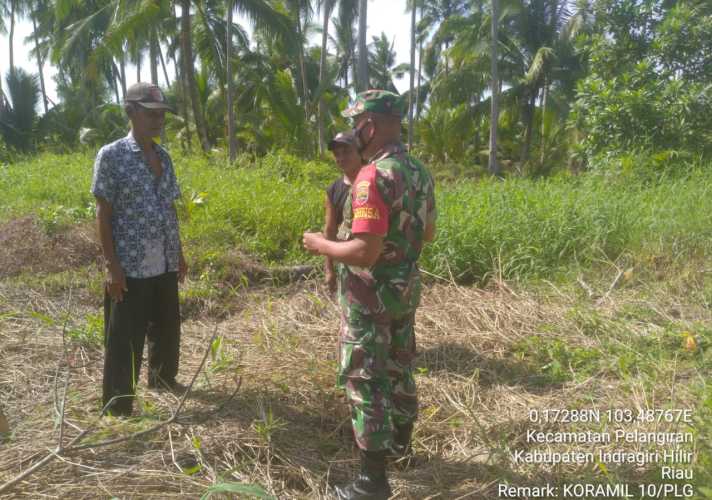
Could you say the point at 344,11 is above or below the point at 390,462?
above

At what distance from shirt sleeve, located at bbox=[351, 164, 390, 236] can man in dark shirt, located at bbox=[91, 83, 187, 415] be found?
1125 mm

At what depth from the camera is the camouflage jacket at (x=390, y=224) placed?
2033 mm

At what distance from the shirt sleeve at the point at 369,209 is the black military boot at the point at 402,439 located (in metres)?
0.91

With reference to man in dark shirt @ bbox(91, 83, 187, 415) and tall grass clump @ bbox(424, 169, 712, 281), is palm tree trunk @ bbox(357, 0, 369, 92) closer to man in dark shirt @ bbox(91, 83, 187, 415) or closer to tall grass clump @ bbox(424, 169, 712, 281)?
tall grass clump @ bbox(424, 169, 712, 281)

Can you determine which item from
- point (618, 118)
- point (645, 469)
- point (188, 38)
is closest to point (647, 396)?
point (645, 469)

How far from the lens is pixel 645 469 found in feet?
7.22

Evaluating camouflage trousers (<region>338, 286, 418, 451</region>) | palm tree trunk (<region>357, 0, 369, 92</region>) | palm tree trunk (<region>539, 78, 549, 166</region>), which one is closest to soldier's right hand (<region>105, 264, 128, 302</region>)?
camouflage trousers (<region>338, 286, 418, 451</region>)

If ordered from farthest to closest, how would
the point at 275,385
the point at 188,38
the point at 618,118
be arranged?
the point at 188,38, the point at 618,118, the point at 275,385

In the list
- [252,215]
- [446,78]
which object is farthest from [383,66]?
[252,215]

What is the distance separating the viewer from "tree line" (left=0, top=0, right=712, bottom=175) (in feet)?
26.2

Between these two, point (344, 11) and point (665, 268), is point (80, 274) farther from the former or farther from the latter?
point (344, 11)

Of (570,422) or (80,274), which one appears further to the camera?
(80,274)

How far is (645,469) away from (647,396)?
59cm

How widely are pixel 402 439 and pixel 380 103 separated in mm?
1411
